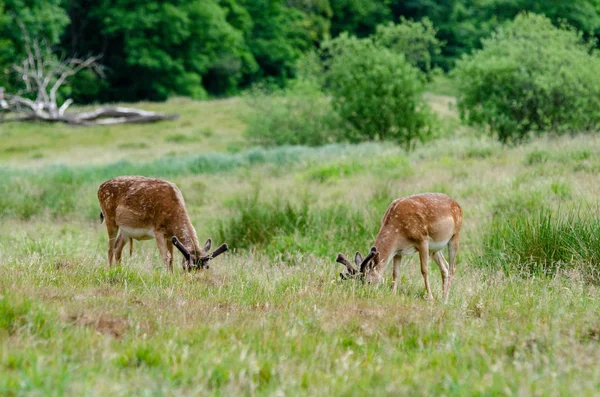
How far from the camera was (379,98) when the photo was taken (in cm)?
2970

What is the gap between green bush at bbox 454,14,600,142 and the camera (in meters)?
24.8

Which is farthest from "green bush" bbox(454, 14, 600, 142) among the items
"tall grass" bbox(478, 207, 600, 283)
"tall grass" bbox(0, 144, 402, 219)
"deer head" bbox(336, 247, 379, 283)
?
"deer head" bbox(336, 247, 379, 283)

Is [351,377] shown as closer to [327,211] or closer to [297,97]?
[327,211]

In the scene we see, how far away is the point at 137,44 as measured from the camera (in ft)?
189

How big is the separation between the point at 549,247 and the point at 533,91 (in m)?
17.3

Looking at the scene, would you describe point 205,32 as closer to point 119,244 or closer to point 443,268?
point 119,244

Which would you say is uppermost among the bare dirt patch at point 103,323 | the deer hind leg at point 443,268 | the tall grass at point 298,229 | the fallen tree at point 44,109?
the bare dirt patch at point 103,323

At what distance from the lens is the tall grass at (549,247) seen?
838 centimetres

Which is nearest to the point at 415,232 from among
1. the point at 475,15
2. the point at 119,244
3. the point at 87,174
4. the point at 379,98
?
the point at 119,244

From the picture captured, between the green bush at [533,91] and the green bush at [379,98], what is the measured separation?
12.1 feet

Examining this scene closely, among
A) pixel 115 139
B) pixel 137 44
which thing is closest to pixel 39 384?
pixel 115 139

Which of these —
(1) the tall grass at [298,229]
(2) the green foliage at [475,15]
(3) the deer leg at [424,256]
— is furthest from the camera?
(2) the green foliage at [475,15]

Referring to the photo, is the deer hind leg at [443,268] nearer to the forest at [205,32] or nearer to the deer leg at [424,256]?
the deer leg at [424,256]

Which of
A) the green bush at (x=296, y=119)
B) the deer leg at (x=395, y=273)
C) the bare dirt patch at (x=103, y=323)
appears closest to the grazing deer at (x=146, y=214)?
the deer leg at (x=395, y=273)
